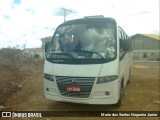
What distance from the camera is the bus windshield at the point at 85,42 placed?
7449 mm

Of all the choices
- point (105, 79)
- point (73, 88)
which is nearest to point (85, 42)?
point (105, 79)

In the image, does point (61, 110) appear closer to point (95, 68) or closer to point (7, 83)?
point (95, 68)

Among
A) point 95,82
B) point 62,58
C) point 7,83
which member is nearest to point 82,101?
point 95,82

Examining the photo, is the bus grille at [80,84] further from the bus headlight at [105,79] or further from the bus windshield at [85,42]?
the bus windshield at [85,42]

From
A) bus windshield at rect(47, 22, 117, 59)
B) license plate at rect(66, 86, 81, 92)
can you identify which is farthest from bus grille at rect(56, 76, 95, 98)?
bus windshield at rect(47, 22, 117, 59)

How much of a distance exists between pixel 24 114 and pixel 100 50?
2.75 meters

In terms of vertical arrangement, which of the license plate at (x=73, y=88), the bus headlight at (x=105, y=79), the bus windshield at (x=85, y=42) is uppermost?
the bus windshield at (x=85, y=42)

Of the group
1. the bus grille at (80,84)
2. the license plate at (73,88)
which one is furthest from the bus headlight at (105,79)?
the license plate at (73,88)

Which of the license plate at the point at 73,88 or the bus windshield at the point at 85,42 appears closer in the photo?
the license plate at the point at 73,88

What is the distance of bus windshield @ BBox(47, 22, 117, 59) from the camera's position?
7449mm

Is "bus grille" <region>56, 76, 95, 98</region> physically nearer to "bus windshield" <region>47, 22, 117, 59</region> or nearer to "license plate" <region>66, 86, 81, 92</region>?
"license plate" <region>66, 86, 81, 92</region>

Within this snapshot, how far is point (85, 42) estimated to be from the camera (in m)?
7.74

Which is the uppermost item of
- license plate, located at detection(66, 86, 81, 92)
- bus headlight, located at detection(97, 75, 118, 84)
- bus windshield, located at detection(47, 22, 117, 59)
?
bus windshield, located at detection(47, 22, 117, 59)

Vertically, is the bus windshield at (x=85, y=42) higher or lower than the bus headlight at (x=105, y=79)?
higher
